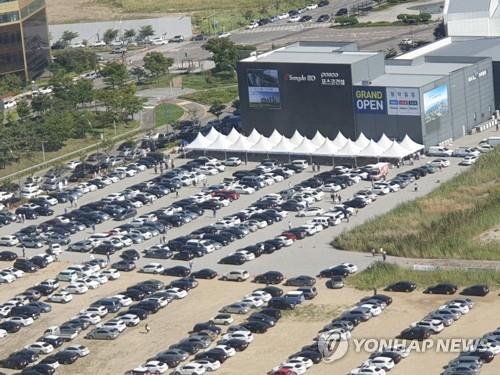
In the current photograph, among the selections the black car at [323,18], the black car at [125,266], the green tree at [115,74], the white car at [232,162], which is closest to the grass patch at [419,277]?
the black car at [125,266]

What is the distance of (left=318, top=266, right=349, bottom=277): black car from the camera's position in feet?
207

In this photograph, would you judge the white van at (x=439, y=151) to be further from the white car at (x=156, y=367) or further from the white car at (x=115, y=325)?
the white car at (x=156, y=367)

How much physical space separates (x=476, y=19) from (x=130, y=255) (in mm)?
39594

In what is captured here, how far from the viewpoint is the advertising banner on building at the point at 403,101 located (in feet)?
268

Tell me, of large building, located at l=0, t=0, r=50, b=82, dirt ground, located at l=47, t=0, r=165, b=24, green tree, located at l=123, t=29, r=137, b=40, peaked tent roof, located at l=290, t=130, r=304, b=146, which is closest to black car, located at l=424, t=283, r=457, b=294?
peaked tent roof, located at l=290, t=130, r=304, b=146

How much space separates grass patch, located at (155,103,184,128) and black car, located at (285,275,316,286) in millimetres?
32487

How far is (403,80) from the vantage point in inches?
3287

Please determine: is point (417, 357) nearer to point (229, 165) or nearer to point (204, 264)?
point (204, 264)

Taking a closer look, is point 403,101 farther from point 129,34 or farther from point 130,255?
point 129,34

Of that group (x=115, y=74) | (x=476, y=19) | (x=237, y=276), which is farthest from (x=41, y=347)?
(x=476, y=19)

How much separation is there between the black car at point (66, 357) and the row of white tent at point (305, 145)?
2732 centimetres

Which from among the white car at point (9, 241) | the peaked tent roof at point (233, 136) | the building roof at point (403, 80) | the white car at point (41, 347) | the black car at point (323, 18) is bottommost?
the white car at point (41, 347)

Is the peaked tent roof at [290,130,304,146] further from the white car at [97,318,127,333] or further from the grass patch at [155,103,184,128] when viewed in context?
the white car at [97,318,127,333]

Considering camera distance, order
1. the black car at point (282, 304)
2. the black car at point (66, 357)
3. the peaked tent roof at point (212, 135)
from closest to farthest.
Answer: the black car at point (66, 357), the black car at point (282, 304), the peaked tent roof at point (212, 135)
